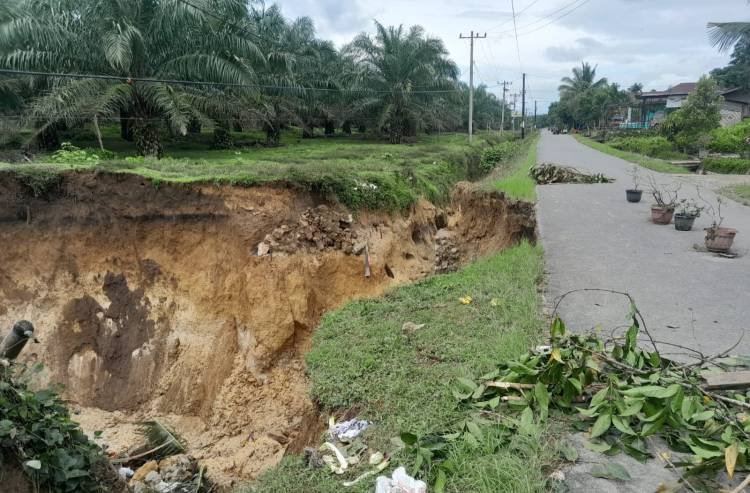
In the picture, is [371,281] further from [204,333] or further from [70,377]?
[70,377]

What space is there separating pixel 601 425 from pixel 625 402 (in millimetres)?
280

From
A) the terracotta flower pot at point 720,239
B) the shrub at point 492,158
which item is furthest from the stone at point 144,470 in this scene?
the shrub at point 492,158

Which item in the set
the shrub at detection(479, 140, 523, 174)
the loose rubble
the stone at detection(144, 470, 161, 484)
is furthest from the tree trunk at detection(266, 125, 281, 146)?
the stone at detection(144, 470, 161, 484)

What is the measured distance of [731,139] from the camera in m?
24.4

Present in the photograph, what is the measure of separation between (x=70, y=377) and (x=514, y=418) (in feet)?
27.8

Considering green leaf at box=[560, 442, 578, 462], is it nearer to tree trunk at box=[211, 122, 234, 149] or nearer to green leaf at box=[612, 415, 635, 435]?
green leaf at box=[612, 415, 635, 435]

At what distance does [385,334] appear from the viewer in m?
5.73

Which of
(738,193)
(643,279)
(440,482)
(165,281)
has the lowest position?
(165,281)

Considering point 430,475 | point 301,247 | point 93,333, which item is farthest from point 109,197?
point 430,475

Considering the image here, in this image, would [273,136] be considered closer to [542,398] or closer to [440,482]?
[542,398]

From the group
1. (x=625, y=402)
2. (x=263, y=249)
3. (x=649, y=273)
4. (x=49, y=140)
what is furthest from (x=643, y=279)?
(x=49, y=140)

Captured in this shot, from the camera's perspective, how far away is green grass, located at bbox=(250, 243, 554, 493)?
123 inches

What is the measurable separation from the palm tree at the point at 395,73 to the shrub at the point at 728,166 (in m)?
13.9

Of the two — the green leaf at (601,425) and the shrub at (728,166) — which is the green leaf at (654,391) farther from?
the shrub at (728,166)
